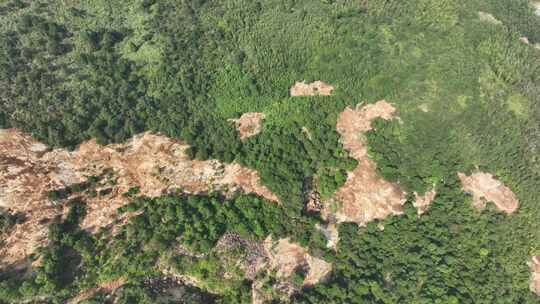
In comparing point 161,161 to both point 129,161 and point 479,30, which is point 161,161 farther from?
point 479,30

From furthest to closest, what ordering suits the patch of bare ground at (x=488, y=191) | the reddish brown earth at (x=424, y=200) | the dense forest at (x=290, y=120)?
the reddish brown earth at (x=424, y=200) < the patch of bare ground at (x=488, y=191) < the dense forest at (x=290, y=120)

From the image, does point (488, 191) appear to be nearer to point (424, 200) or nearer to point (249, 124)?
point (424, 200)

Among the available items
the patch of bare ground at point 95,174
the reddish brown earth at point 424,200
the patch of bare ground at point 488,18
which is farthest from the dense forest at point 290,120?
the patch of bare ground at point 95,174

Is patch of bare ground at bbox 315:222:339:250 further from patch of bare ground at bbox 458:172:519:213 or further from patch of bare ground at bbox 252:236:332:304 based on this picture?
patch of bare ground at bbox 458:172:519:213

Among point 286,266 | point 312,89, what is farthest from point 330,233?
point 312,89

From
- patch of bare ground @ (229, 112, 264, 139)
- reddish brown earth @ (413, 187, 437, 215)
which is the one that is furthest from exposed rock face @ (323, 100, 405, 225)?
patch of bare ground @ (229, 112, 264, 139)

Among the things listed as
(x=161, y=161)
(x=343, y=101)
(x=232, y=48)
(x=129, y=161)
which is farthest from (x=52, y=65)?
(x=343, y=101)

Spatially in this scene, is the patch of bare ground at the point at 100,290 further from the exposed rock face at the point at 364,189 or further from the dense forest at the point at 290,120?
the exposed rock face at the point at 364,189
